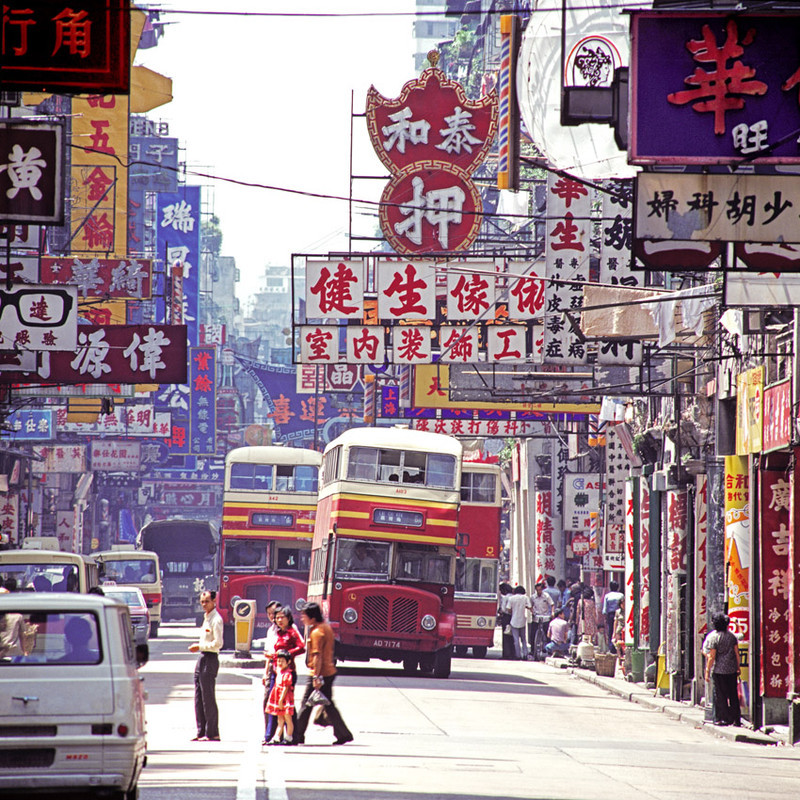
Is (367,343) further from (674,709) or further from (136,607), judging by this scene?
(136,607)

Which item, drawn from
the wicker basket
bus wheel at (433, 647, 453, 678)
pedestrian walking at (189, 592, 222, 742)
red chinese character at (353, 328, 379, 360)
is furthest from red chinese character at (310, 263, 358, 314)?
pedestrian walking at (189, 592, 222, 742)

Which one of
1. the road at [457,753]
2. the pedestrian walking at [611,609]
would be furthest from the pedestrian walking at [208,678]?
the pedestrian walking at [611,609]

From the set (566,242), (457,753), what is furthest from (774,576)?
(457,753)

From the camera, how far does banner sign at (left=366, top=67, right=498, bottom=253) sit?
3059 cm

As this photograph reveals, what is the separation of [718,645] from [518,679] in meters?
10.8

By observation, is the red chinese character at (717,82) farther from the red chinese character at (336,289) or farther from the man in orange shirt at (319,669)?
the red chinese character at (336,289)

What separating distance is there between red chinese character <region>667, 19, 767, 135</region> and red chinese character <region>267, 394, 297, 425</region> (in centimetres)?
9273

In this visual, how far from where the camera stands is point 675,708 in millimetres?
27109

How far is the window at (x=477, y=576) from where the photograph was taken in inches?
1583

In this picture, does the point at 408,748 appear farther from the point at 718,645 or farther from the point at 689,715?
the point at 689,715

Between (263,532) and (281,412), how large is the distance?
6558 cm

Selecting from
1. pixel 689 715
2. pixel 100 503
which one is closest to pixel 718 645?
pixel 689 715

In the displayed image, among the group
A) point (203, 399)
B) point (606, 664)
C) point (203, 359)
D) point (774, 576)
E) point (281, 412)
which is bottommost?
point (606, 664)

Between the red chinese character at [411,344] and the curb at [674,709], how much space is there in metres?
7.22
